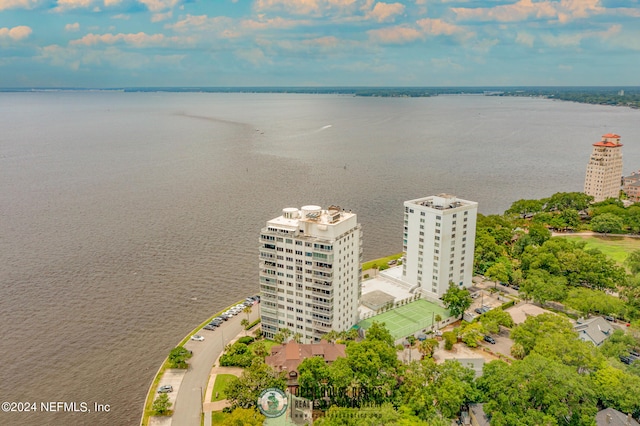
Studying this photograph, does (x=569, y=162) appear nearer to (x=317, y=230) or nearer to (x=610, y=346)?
(x=610, y=346)

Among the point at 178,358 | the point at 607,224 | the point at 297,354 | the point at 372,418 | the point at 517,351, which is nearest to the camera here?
the point at 372,418

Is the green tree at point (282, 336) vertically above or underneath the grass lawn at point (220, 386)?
above

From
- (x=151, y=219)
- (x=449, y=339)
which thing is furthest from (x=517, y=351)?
(x=151, y=219)

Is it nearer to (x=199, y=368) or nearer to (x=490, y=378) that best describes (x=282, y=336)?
(x=199, y=368)

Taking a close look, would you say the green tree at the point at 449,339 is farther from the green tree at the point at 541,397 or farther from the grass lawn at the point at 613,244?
the grass lawn at the point at 613,244

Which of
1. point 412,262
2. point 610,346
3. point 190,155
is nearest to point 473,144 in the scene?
point 190,155

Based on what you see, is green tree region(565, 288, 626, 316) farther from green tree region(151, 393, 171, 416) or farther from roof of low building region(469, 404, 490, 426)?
green tree region(151, 393, 171, 416)

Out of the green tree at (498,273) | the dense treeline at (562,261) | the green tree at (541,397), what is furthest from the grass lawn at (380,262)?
the green tree at (541,397)
